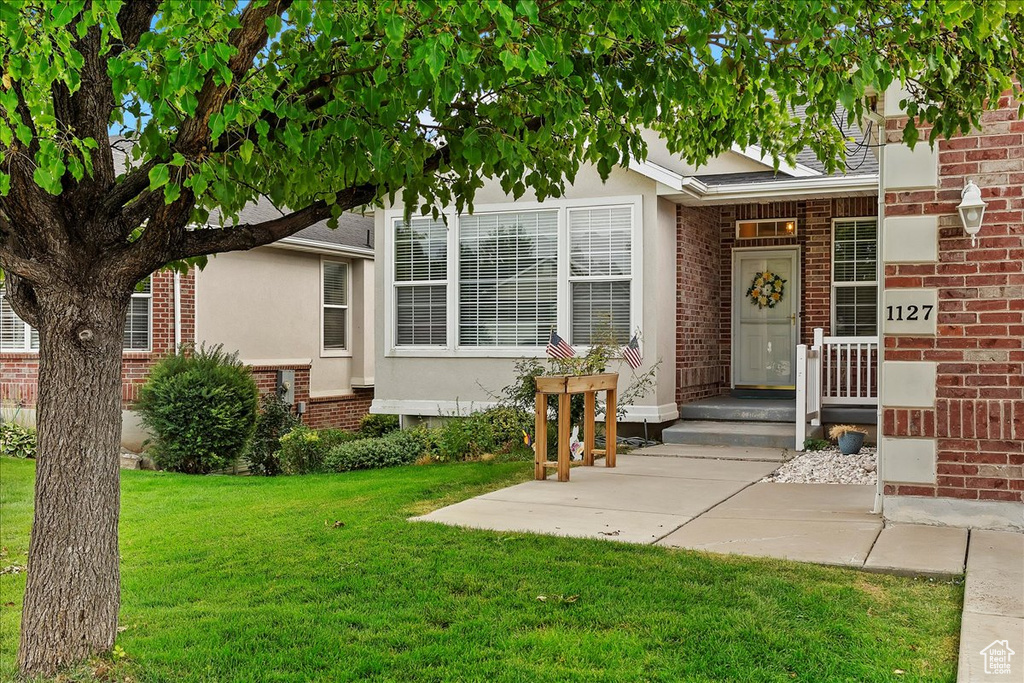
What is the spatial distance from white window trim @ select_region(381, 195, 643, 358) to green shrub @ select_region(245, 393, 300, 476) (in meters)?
2.12

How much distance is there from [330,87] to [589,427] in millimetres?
6335

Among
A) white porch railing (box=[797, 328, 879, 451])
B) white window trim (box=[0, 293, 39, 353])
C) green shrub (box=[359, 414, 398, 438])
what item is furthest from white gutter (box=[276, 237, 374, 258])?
white porch railing (box=[797, 328, 879, 451])

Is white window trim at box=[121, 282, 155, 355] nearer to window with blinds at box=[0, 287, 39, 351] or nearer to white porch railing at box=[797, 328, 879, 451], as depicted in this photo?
window with blinds at box=[0, 287, 39, 351]

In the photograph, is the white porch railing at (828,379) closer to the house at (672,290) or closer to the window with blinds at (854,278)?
the house at (672,290)

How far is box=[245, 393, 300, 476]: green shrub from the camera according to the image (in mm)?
13500

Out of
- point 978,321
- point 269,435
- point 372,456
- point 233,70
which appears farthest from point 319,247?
point 233,70

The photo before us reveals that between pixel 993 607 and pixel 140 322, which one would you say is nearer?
pixel 993 607

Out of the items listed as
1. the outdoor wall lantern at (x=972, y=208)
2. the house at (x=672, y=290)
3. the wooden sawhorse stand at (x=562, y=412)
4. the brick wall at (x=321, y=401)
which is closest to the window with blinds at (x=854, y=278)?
the house at (x=672, y=290)

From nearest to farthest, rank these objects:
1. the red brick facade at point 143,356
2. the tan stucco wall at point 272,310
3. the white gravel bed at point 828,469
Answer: the white gravel bed at point 828,469 < the red brick facade at point 143,356 < the tan stucco wall at point 272,310

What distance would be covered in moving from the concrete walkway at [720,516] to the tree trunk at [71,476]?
10.3 feet

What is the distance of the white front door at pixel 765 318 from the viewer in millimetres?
14242

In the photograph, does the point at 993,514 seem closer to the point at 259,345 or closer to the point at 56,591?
the point at 56,591

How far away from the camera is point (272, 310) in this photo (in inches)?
682

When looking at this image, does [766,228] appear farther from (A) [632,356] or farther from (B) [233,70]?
(B) [233,70]
